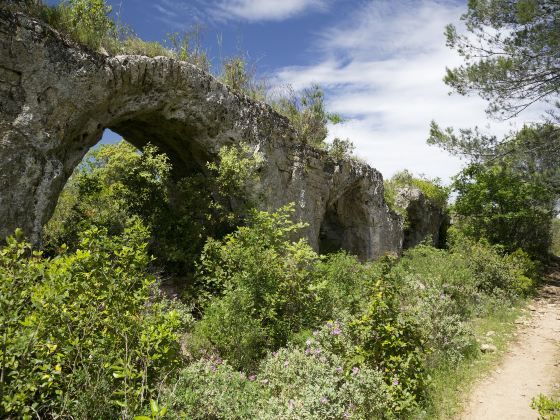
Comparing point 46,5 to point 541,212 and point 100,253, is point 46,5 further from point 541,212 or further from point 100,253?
point 541,212

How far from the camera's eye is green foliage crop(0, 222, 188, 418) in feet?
10.3

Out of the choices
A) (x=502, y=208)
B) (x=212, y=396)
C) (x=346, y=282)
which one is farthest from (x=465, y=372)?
(x=502, y=208)

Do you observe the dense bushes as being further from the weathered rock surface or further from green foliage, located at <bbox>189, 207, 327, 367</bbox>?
the weathered rock surface

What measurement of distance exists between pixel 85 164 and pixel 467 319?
14188 millimetres

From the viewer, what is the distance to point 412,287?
9.04 metres

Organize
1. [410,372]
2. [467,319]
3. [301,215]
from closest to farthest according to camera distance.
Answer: [410,372] < [467,319] < [301,215]

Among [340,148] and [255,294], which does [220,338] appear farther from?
[340,148]

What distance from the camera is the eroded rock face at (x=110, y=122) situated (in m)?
5.81

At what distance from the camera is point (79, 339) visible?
3.66 m

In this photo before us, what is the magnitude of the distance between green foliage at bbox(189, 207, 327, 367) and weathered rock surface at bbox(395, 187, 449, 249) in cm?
1194

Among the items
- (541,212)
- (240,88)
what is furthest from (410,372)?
(541,212)

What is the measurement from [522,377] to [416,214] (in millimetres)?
13189

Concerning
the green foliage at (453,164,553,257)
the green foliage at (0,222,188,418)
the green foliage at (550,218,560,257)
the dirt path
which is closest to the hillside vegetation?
the green foliage at (0,222,188,418)

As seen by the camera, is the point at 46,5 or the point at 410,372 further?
the point at 46,5
